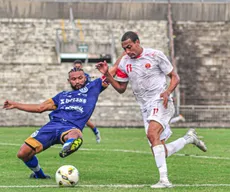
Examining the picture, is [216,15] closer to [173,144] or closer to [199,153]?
[199,153]

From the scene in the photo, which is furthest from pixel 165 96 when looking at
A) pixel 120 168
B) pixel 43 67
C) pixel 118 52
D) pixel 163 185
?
pixel 118 52

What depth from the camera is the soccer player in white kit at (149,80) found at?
13.3 meters

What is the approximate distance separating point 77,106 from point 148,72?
1.51m

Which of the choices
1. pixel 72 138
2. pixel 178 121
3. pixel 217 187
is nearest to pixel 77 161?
pixel 72 138

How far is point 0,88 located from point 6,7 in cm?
754

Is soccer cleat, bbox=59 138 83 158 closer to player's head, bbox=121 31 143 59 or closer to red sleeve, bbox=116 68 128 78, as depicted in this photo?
red sleeve, bbox=116 68 128 78

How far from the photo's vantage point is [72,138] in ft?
43.4

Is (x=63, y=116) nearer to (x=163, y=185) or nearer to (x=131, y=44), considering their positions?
(x=131, y=44)

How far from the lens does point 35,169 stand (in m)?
14.0

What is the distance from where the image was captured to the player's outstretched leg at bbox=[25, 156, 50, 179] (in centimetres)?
1394

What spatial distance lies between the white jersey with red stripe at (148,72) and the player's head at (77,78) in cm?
97

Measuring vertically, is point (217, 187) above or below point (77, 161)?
above

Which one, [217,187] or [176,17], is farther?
[176,17]

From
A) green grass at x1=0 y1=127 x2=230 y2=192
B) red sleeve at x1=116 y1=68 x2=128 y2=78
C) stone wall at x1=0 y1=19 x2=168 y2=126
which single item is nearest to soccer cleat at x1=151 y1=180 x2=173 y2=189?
green grass at x1=0 y1=127 x2=230 y2=192
